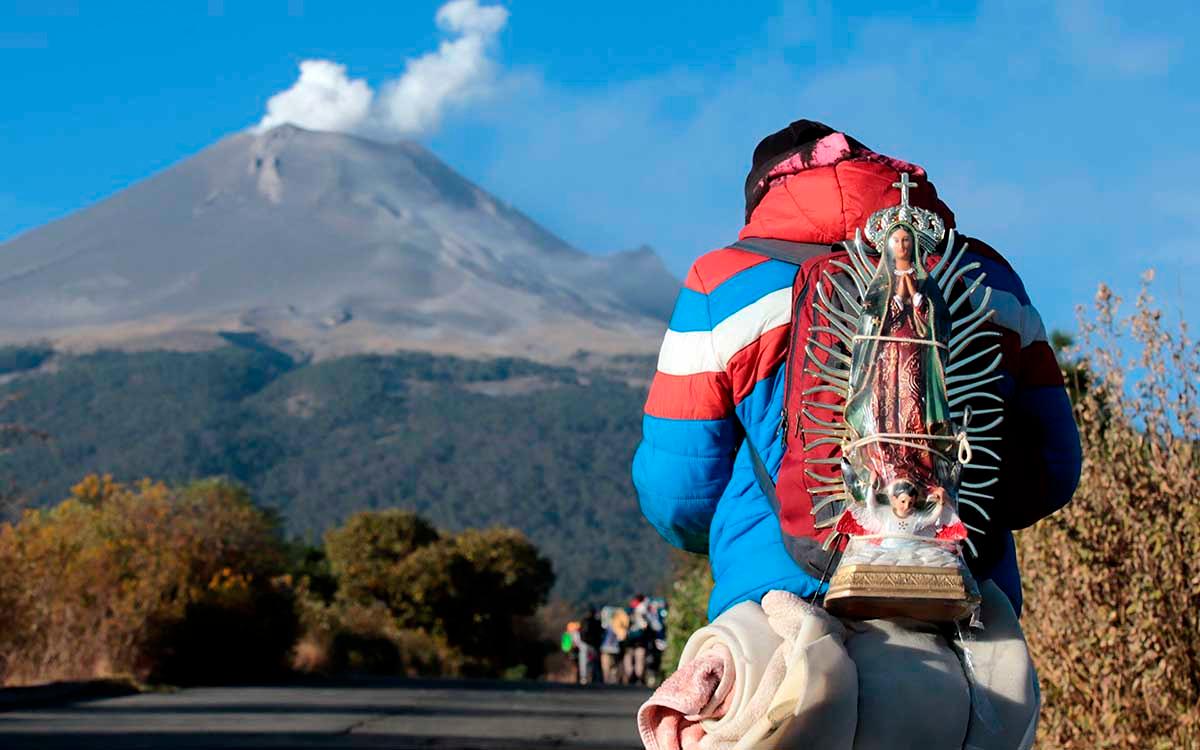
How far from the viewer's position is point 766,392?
3389 millimetres

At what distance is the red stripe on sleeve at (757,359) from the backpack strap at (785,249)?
0.55ft

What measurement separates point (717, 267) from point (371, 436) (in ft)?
527

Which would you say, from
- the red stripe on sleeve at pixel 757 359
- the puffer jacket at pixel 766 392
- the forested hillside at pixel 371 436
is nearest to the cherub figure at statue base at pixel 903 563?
the puffer jacket at pixel 766 392

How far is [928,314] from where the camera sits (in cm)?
324

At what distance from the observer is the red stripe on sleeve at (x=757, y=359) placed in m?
3.36

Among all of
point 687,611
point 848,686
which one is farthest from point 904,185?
point 687,611

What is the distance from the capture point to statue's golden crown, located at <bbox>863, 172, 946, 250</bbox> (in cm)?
332

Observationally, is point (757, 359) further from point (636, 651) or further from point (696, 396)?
point (636, 651)

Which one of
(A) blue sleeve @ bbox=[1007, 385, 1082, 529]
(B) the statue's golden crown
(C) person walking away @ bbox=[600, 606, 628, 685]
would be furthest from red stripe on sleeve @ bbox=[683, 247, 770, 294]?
(C) person walking away @ bbox=[600, 606, 628, 685]

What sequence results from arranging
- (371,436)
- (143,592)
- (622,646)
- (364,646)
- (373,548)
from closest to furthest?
(143,592) < (364,646) < (622,646) < (373,548) < (371,436)

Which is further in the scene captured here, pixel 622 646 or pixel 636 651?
pixel 622 646

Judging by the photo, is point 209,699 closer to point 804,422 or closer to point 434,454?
point 804,422

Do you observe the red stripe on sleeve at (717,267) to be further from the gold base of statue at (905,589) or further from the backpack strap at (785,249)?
the gold base of statue at (905,589)

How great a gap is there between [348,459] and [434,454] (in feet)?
23.8
